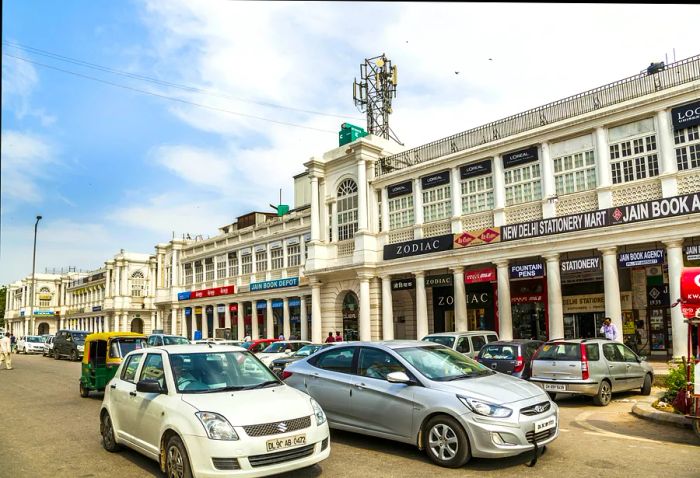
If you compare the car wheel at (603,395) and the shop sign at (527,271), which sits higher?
the shop sign at (527,271)

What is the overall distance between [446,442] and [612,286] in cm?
1661

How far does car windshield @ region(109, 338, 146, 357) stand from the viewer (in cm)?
1441

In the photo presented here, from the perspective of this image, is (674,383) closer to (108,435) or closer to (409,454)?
(409,454)

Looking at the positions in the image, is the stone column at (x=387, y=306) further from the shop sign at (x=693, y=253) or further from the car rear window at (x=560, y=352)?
the car rear window at (x=560, y=352)

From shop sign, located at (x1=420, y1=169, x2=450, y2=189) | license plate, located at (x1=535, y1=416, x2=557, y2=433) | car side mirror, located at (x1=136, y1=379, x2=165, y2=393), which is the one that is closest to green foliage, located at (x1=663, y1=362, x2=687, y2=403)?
license plate, located at (x1=535, y1=416, x2=557, y2=433)

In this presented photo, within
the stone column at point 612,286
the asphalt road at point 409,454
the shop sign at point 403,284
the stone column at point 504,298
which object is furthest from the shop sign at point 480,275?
the asphalt road at point 409,454

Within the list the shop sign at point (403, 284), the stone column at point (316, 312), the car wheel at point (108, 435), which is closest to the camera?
the car wheel at point (108, 435)

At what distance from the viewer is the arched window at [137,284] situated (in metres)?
69.8

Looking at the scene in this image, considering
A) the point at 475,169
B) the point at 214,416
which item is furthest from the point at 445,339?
the point at 475,169

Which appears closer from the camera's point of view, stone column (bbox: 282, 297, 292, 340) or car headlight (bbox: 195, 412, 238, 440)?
car headlight (bbox: 195, 412, 238, 440)

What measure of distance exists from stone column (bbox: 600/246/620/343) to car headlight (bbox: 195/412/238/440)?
18819 mm

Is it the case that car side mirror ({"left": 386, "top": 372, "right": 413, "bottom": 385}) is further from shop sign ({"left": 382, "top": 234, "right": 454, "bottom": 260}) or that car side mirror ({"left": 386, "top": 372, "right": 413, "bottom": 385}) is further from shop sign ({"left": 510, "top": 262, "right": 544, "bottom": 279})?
shop sign ({"left": 382, "top": 234, "right": 454, "bottom": 260})

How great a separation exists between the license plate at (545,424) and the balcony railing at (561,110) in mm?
17289

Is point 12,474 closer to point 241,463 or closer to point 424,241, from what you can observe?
point 241,463
